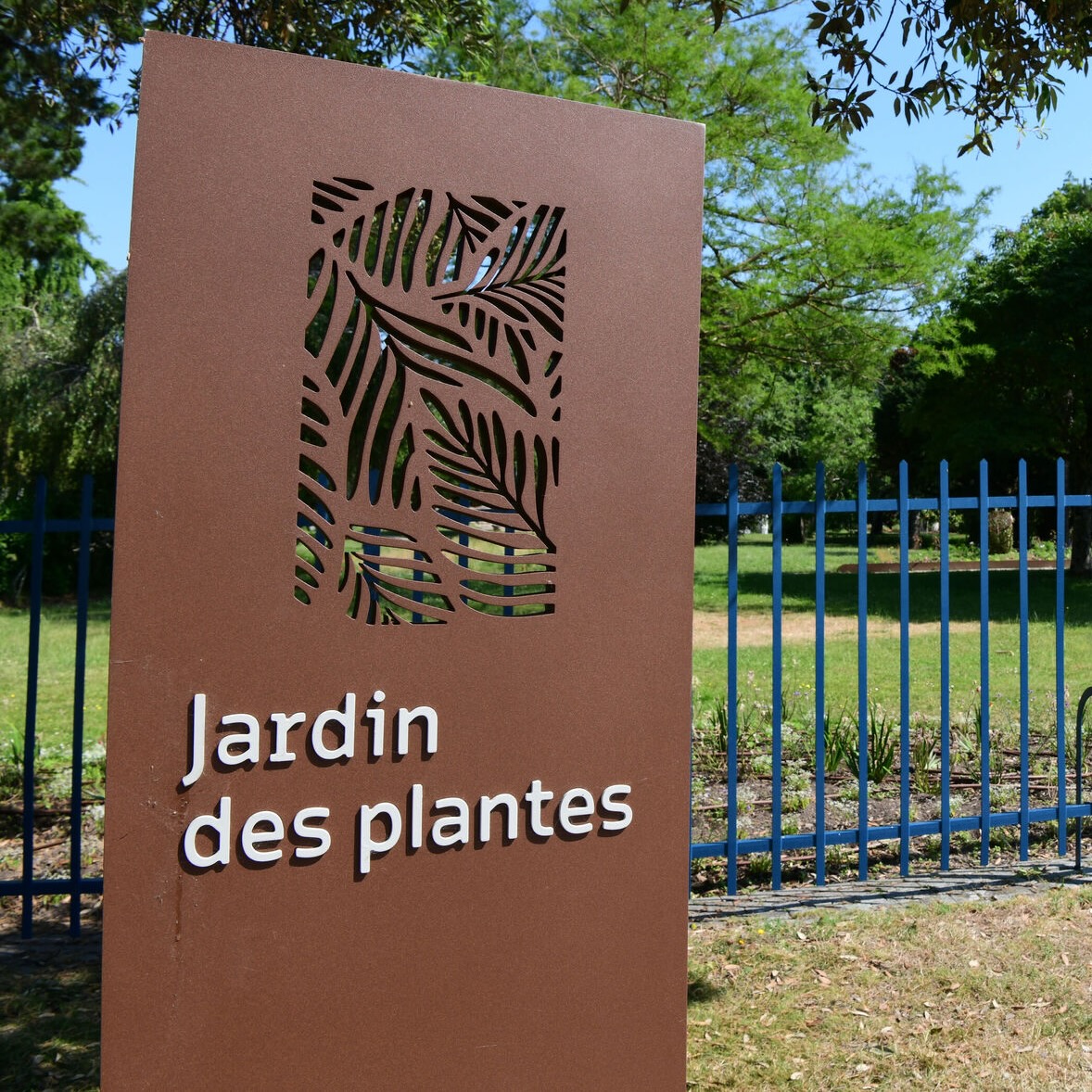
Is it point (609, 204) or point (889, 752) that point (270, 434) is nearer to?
point (609, 204)

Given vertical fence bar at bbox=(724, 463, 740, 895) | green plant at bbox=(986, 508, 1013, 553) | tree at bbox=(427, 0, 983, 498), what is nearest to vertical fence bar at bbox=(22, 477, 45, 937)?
vertical fence bar at bbox=(724, 463, 740, 895)

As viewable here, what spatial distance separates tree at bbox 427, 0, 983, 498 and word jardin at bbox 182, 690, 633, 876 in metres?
9.92

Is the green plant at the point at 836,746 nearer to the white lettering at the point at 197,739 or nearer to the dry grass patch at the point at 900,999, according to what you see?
the dry grass patch at the point at 900,999

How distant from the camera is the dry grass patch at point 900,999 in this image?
11.2 feet

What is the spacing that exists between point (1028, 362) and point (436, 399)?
68.4ft

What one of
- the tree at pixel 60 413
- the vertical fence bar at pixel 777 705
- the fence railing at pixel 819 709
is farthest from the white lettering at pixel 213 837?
the tree at pixel 60 413

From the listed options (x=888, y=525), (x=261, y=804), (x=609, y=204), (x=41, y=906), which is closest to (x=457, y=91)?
(x=609, y=204)

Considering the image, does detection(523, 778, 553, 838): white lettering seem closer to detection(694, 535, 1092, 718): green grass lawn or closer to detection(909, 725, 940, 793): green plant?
detection(909, 725, 940, 793): green plant

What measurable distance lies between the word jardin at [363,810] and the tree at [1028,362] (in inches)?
724

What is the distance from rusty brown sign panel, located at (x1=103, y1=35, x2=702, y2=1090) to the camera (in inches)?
101

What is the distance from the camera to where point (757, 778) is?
6.50m

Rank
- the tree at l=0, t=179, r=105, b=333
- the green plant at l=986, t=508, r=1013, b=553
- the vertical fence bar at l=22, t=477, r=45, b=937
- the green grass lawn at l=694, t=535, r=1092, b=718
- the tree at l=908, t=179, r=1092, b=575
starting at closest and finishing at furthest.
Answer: the vertical fence bar at l=22, t=477, r=45, b=937
the green grass lawn at l=694, t=535, r=1092, b=718
the tree at l=0, t=179, r=105, b=333
the tree at l=908, t=179, r=1092, b=575
the green plant at l=986, t=508, r=1013, b=553

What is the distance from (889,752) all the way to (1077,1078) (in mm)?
2897

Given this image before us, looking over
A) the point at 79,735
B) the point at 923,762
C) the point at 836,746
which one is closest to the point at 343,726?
the point at 79,735
